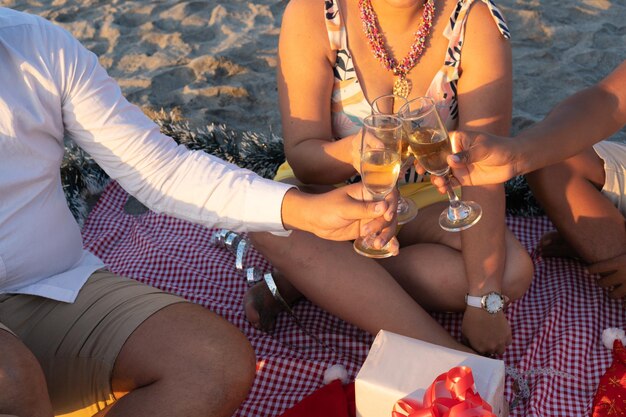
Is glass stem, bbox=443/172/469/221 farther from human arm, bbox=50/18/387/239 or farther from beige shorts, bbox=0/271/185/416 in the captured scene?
beige shorts, bbox=0/271/185/416

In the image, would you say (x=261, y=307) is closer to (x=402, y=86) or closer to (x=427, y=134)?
(x=402, y=86)

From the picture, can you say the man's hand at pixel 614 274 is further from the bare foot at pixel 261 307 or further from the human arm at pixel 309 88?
the bare foot at pixel 261 307

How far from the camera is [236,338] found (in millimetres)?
2348

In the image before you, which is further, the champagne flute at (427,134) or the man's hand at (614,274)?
the man's hand at (614,274)

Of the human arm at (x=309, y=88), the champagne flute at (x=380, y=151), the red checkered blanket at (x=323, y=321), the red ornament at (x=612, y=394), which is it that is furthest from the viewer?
the human arm at (x=309, y=88)

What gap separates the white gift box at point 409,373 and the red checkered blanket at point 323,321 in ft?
2.76

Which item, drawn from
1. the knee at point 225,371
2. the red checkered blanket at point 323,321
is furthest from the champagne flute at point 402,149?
the knee at point 225,371

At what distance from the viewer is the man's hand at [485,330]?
110 inches

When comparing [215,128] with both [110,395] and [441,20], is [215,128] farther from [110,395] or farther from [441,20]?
[110,395]

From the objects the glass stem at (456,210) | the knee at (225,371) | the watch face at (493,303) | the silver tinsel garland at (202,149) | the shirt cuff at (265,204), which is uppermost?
the shirt cuff at (265,204)

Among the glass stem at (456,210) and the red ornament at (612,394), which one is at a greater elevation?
the glass stem at (456,210)

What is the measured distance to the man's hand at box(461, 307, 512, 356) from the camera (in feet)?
9.18

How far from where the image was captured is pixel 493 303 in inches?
110

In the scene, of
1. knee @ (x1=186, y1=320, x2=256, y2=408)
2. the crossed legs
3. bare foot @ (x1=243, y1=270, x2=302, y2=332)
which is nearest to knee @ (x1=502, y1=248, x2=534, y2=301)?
the crossed legs
